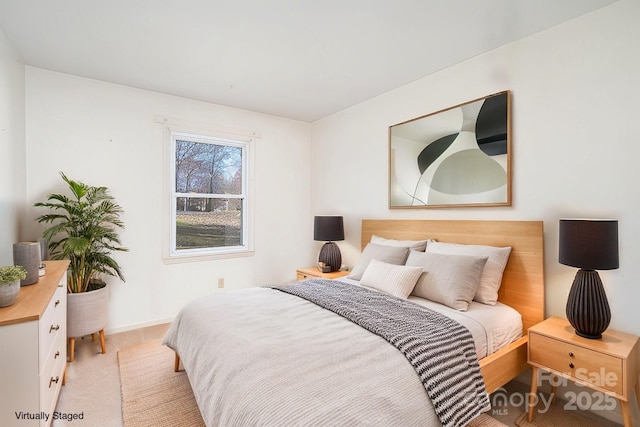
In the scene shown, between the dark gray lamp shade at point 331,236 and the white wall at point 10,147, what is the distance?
265 cm

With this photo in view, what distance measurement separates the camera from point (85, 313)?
8.41 feet

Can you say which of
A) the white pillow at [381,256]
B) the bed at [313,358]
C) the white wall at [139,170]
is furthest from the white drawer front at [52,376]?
the white pillow at [381,256]

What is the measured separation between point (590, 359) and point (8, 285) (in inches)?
118

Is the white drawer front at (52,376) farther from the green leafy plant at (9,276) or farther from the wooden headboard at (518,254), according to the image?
the wooden headboard at (518,254)

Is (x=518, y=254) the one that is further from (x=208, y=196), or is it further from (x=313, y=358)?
(x=208, y=196)

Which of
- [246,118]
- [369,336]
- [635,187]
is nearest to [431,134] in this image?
[635,187]

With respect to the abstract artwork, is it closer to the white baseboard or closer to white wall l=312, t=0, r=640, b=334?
white wall l=312, t=0, r=640, b=334

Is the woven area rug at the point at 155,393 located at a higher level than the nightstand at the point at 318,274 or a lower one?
lower

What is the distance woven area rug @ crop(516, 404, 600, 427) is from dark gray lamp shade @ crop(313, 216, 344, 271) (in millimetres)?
2125

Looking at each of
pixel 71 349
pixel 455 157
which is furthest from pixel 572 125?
pixel 71 349

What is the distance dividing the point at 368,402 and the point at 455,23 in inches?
92.3

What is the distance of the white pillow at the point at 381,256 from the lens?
268 cm

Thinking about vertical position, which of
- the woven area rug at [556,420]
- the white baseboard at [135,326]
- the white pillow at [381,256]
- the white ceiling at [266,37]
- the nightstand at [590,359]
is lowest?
the woven area rug at [556,420]

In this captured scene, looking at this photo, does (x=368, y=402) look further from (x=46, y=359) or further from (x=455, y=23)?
(x=455, y=23)
